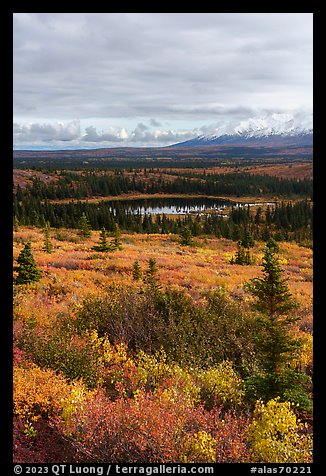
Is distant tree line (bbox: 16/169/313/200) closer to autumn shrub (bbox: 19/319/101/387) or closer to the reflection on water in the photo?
the reflection on water

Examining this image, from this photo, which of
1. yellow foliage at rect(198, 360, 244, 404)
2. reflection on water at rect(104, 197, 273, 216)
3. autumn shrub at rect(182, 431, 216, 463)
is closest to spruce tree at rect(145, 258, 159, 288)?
yellow foliage at rect(198, 360, 244, 404)

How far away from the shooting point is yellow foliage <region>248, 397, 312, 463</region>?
5.14m

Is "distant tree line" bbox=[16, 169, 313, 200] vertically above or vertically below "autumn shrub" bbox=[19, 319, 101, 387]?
above

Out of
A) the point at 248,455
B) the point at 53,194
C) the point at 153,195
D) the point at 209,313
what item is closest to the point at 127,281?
the point at 209,313

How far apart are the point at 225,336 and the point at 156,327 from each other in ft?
6.25

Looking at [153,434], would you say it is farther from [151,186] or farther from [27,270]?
[151,186]

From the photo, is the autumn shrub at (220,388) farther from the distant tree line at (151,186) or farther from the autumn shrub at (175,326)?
the distant tree line at (151,186)

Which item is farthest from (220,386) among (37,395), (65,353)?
(37,395)

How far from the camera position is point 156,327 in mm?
9953

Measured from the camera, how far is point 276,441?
540cm

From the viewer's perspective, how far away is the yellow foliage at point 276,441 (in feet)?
16.9

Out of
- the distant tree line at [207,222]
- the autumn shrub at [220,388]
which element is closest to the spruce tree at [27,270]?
the autumn shrub at [220,388]
